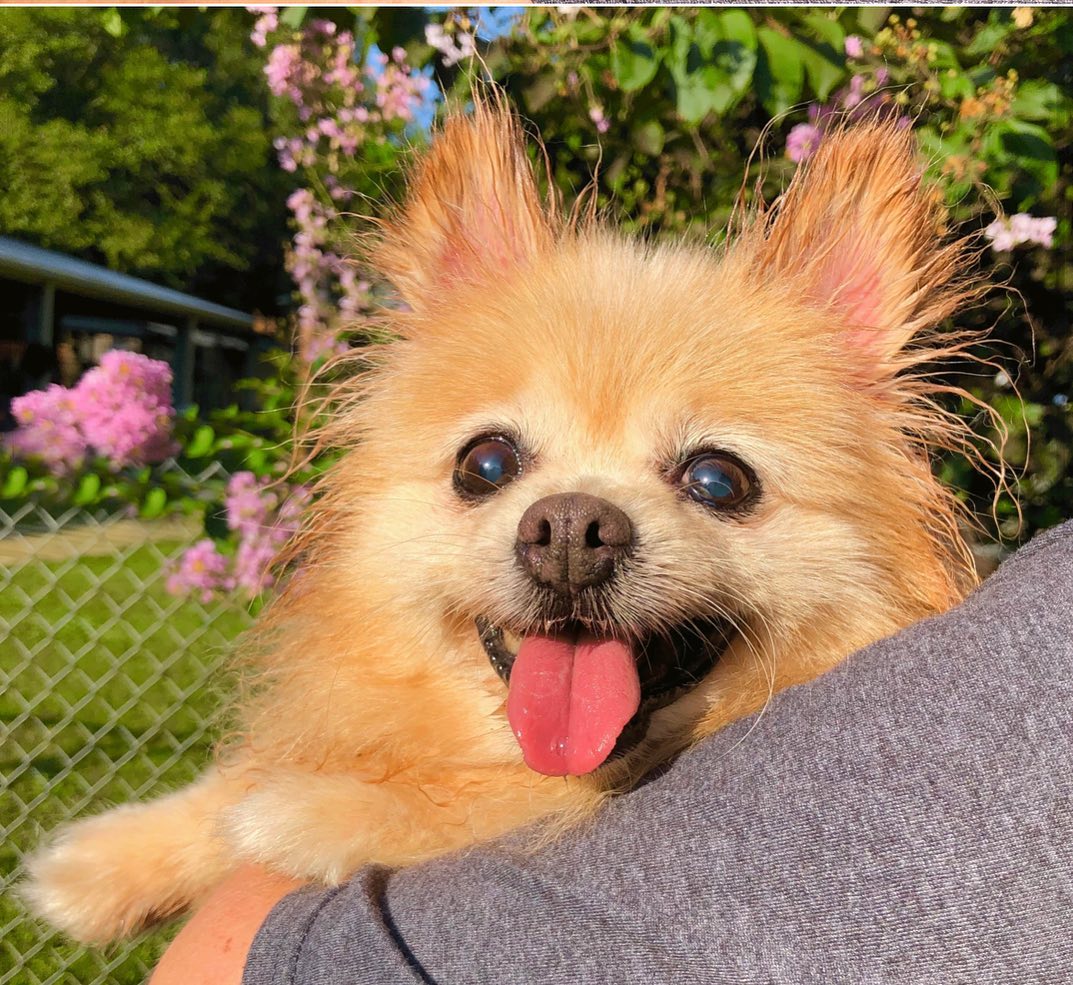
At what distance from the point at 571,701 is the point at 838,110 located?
1.56 m

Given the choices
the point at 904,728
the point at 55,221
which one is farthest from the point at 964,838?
the point at 55,221

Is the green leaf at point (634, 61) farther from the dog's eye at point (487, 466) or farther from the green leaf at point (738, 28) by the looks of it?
the dog's eye at point (487, 466)

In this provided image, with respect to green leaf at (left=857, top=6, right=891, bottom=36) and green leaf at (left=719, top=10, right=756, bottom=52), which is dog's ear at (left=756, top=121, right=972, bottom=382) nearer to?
green leaf at (left=719, top=10, right=756, bottom=52)

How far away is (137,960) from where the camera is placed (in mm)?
3840

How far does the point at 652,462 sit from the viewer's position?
1.77m

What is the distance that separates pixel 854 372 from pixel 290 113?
8.55 feet

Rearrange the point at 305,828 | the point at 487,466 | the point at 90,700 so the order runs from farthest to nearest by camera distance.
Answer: the point at 90,700
the point at 487,466
the point at 305,828

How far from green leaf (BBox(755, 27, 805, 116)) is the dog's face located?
1.60 ft

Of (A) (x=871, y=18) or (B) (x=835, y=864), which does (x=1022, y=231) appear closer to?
(A) (x=871, y=18)

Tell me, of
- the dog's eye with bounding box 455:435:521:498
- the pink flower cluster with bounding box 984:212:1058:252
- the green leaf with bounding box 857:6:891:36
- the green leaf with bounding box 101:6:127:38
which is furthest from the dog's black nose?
the green leaf with bounding box 101:6:127:38

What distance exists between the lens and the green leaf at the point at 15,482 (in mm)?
3488

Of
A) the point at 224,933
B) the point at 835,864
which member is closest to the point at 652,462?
the point at 835,864

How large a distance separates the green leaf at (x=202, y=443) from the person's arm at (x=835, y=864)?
89.6 inches

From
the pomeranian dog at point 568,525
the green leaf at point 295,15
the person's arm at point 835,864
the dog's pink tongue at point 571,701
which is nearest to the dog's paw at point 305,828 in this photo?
the pomeranian dog at point 568,525
